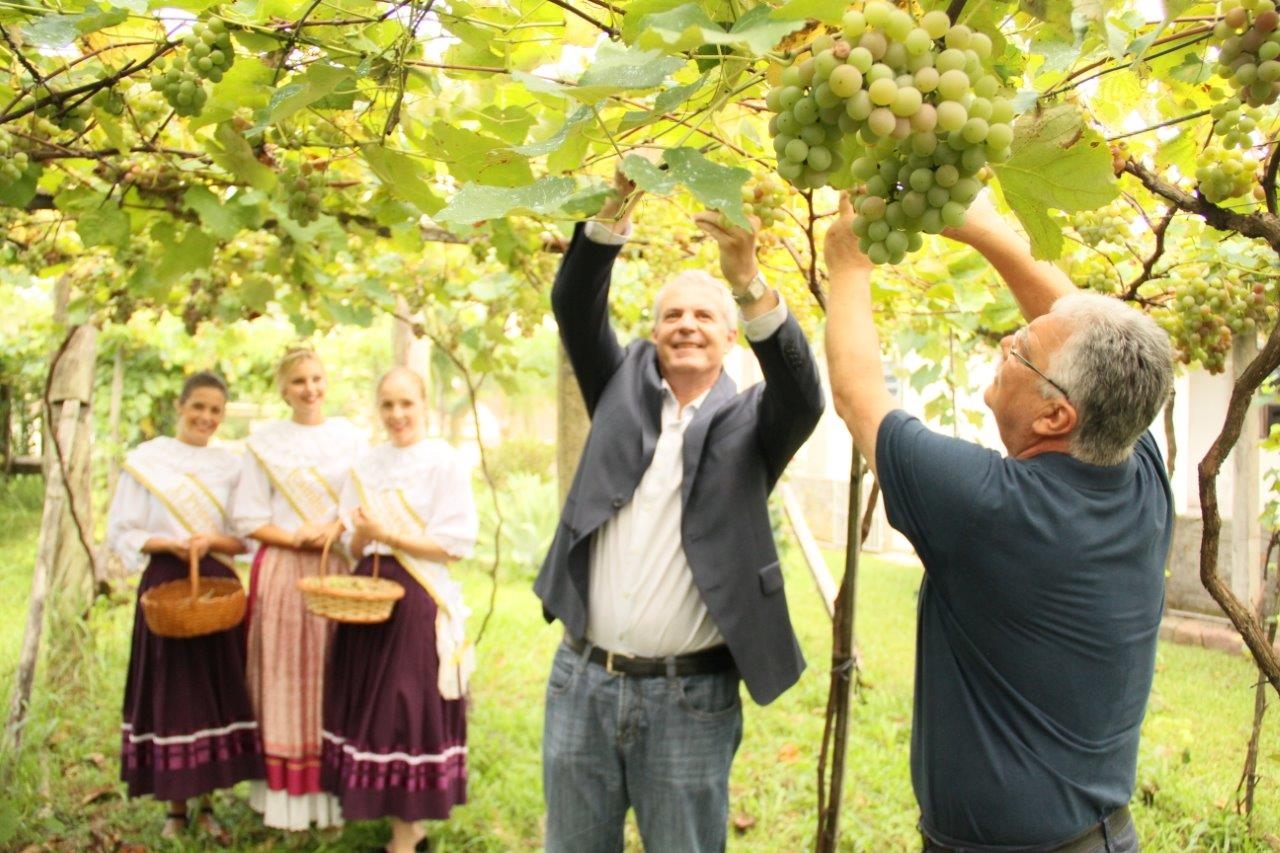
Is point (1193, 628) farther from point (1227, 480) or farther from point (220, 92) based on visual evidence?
point (220, 92)

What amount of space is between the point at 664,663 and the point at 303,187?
133 cm

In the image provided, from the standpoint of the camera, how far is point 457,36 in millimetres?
1353

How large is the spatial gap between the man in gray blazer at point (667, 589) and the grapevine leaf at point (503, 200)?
1.20 metres

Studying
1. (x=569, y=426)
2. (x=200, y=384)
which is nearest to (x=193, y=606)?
(x=200, y=384)

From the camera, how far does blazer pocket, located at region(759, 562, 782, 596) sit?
224 cm

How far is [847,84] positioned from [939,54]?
4.2 inches

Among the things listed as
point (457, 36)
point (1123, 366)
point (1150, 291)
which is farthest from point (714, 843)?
point (457, 36)

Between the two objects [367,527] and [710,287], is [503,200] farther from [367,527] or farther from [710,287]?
[367,527]

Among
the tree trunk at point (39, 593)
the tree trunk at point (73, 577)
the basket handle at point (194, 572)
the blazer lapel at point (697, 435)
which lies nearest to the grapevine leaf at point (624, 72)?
the blazer lapel at point (697, 435)

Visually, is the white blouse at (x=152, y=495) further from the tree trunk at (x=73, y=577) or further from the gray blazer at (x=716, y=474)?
the gray blazer at (x=716, y=474)

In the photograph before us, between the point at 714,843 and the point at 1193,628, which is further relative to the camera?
the point at 1193,628

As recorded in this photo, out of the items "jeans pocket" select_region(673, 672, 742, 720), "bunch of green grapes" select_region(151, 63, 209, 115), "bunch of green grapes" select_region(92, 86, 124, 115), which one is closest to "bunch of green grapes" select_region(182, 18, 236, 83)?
"bunch of green grapes" select_region(151, 63, 209, 115)

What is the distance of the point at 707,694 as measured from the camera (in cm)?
224

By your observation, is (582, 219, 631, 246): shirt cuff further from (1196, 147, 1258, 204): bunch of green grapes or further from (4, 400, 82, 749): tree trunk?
(4, 400, 82, 749): tree trunk
